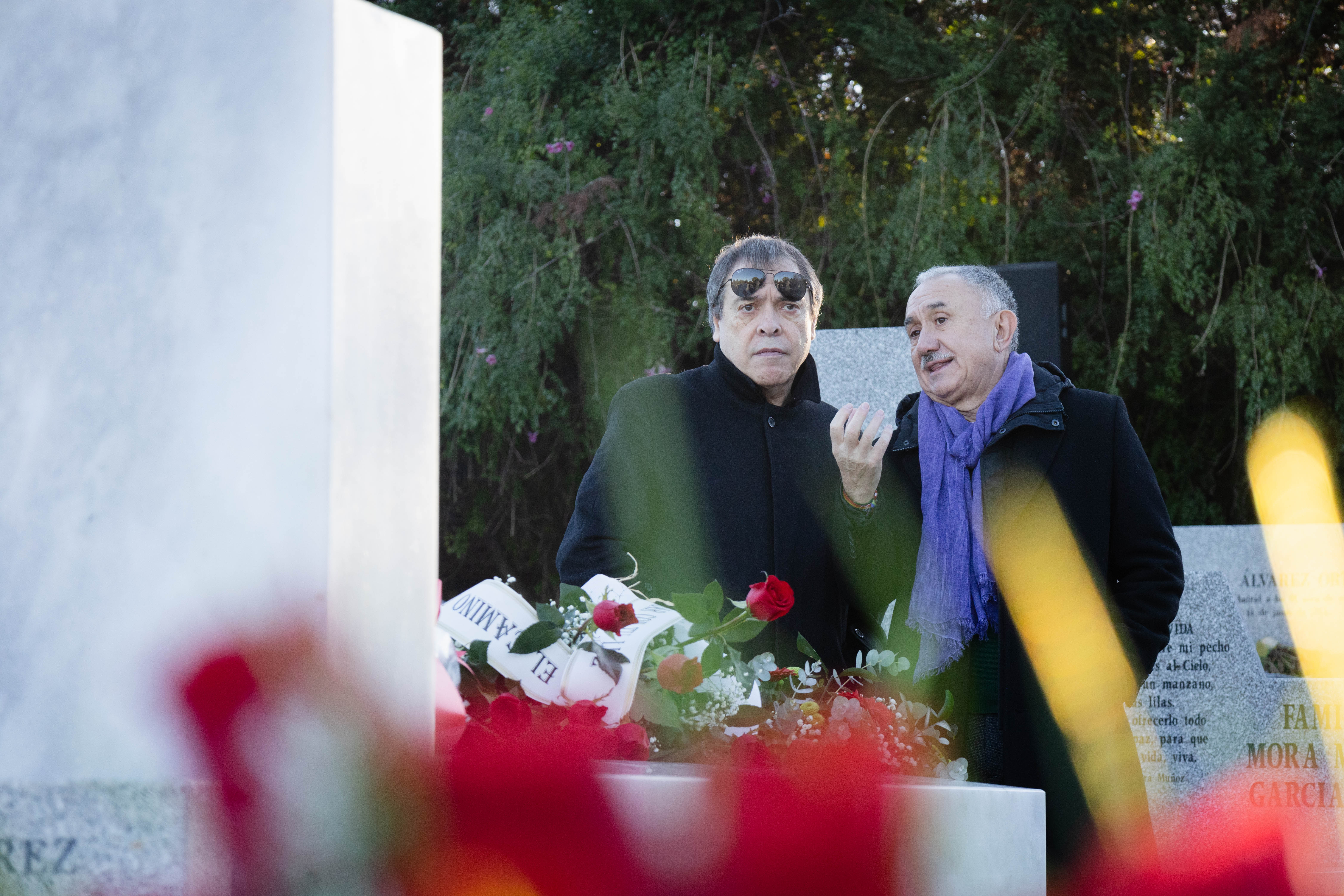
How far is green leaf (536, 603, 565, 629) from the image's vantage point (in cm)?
149

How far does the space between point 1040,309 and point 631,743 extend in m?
4.42

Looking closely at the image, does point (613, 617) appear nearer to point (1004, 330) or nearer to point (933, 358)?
point (933, 358)

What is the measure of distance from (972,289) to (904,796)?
6.31 feet

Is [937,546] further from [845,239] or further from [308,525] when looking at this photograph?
[845,239]

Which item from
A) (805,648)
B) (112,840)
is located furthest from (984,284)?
(112,840)

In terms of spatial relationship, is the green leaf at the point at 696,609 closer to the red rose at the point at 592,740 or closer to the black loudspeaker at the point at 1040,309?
the red rose at the point at 592,740

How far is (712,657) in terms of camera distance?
1.54 m

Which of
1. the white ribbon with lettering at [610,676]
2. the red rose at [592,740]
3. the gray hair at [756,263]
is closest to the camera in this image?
the red rose at [592,740]

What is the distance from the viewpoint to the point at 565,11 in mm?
7258

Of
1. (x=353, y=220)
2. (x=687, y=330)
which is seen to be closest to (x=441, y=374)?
(x=687, y=330)

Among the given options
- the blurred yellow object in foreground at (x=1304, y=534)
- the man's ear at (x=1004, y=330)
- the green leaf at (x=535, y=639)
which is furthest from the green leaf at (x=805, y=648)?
the blurred yellow object in foreground at (x=1304, y=534)

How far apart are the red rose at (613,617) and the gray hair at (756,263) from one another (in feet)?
4.63

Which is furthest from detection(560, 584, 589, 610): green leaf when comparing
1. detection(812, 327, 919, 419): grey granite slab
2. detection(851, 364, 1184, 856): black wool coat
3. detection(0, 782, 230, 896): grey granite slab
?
detection(812, 327, 919, 419): grey granite slab

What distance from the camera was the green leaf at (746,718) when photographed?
1484mm
